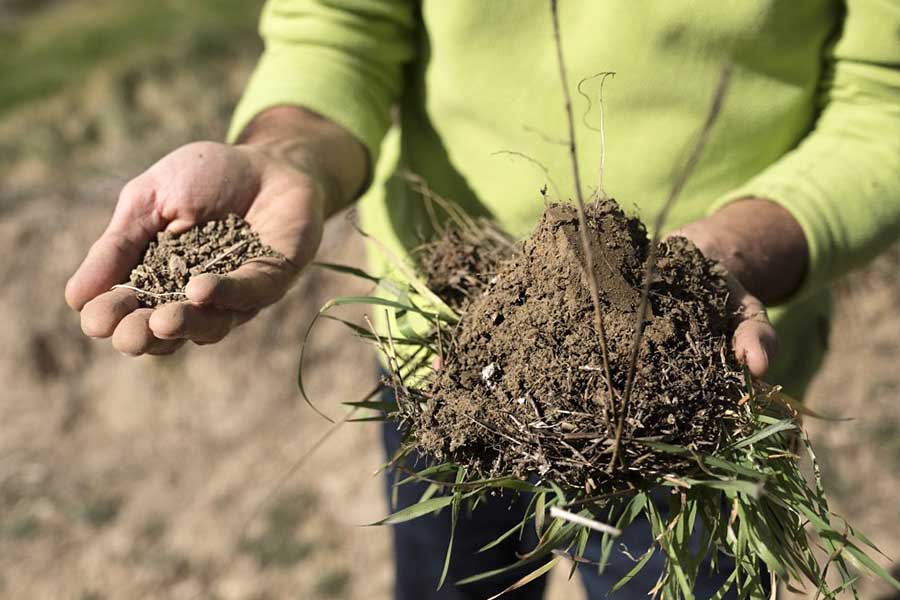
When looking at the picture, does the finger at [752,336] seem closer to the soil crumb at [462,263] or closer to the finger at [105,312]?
the soil crumb at [462,263]

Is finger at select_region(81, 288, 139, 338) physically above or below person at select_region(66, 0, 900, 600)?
below

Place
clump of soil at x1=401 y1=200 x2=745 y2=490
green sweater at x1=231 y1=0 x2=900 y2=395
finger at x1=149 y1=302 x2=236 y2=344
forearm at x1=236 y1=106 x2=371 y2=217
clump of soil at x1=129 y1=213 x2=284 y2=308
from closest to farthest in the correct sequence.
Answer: clump of soil at x1=401 y1=200 x2=745 y2=490
finger at x1=149 y1=302 x2=236 y2=344
clump of soil at x1=129 y1=213 x2=284 y2=308
green sweater at x1=231 y1=0 x2=900 y2=395
forearm at x1=236 y1=106 x2=371 y2=217

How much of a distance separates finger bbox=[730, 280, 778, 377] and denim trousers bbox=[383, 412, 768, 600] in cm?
49

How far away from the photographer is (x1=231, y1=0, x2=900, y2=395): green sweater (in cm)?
141

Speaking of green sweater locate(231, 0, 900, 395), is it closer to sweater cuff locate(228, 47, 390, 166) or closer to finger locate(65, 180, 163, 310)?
sweater cuff locate(228, 47, 390, 166)

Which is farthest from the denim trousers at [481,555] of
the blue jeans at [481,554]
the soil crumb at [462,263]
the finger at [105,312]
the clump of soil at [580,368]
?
the finger at [105,312]

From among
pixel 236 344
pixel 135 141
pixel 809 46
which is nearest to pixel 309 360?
pixel 236 344

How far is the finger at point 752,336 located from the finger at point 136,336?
0.80m

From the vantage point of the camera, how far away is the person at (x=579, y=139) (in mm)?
1358

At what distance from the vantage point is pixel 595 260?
3.71 ft

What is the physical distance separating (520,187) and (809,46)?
0.54 m

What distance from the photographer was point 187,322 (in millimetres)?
1197

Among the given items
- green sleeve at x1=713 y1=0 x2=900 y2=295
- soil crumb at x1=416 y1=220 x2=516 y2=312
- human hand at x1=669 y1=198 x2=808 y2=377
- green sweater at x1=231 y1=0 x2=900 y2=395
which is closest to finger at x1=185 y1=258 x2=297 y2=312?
soil crumb at x1=416 y1=220 x2=516 y2=312

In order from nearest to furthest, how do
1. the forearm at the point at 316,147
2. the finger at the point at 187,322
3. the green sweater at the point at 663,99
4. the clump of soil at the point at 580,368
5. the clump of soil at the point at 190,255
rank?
the clump of soil at the point at 580,368 < the finger at the point at 187,322 < the clump of soil at the point at 190,255 < the green sweater at the point at 663,99 < the forearm at the point at 316,147
